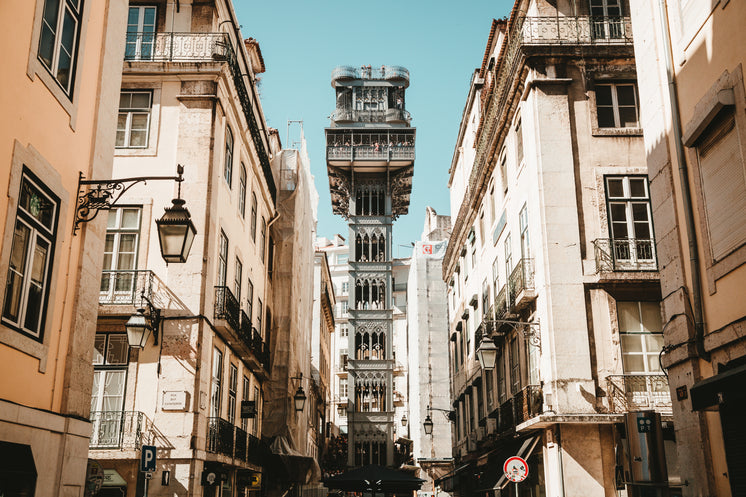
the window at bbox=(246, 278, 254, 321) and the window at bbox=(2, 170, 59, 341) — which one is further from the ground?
the window at bbox=(246, 278, 254, 321)

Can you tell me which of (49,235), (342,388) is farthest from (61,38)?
(342,388)

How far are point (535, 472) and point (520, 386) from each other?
2.43 meters

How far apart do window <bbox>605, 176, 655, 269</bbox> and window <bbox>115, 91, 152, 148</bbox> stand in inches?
469

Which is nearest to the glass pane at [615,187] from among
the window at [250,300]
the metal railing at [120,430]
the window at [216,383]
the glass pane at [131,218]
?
the window at [216,383]

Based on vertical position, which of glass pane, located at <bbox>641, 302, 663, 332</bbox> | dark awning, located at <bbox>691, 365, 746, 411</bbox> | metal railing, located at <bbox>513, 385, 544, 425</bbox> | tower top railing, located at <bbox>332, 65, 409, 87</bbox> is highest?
tower top railing, located at <bbox>332, 65, 409, 87</bbox>

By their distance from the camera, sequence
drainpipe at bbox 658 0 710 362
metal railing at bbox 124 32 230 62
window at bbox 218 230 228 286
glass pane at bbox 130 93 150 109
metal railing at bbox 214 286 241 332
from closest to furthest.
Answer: drainpipe at bbox 658 0 710 362
metal railing at bbox 214 286 241 332
glass pane at bbox 130 93 150 109
metal railing at bbox 124 32 230 62
window at bbox 218 230 228 286

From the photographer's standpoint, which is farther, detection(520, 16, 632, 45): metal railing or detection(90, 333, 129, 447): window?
detection(520, 16, 632, 45): metal railing

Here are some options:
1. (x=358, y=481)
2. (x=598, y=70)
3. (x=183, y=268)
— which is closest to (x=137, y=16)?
(x=183, y=268)

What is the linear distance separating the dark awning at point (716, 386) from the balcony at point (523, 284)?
424 inches

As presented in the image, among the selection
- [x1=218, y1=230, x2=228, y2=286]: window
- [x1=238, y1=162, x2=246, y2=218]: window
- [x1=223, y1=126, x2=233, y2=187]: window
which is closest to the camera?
[x1=218, y1=230, x2=228, y2=286]: window

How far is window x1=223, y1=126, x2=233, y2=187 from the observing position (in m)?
20.7

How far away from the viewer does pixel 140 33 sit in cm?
1961

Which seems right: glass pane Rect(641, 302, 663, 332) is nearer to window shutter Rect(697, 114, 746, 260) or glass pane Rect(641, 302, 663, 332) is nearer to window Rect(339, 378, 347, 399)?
window shutter Rect(697, 114, 746, 260)

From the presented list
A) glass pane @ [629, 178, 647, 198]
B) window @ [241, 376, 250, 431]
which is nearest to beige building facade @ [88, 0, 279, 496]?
window @ [241, 376, 250, 431]
